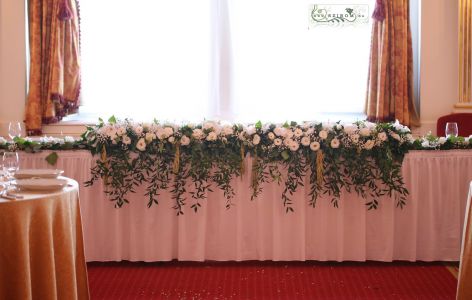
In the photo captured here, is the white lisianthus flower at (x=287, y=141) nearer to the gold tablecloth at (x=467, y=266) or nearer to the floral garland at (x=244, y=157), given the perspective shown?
the floral garland at (x=244, y=157)

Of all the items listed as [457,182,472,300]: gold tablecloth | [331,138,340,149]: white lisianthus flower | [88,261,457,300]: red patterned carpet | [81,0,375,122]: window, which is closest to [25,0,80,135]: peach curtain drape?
[81,0,375,122]: window

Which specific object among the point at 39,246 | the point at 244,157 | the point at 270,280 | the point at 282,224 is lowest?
the point at 270,280

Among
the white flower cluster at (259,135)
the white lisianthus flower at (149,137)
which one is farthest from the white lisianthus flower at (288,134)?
the white lisianthus flower at (149,137)

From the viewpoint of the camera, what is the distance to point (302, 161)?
A: 4.38 m

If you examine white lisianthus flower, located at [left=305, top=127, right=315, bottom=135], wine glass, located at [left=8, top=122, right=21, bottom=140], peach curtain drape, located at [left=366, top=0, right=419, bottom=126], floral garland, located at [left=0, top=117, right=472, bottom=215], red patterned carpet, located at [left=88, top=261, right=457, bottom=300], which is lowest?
red patterned carpet, located at [left=88, top=261, right=457, bottom=300]

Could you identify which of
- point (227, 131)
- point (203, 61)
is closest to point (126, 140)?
point (227, 131)

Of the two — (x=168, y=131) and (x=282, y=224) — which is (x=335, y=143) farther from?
(x=168, y=131)

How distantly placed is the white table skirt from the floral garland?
9 centimetres

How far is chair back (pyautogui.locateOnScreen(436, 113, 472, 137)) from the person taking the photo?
20.4 feet

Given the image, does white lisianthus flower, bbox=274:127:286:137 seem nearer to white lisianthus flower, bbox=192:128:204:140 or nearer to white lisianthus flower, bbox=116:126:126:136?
white lisianthus flower, bbox=192:128:204:140

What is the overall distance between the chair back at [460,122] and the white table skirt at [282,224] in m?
1.82

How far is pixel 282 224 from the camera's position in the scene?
4461 millimetres

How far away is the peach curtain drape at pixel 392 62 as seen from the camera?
21.4 feet

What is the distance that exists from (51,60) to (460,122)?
4.46 metres
